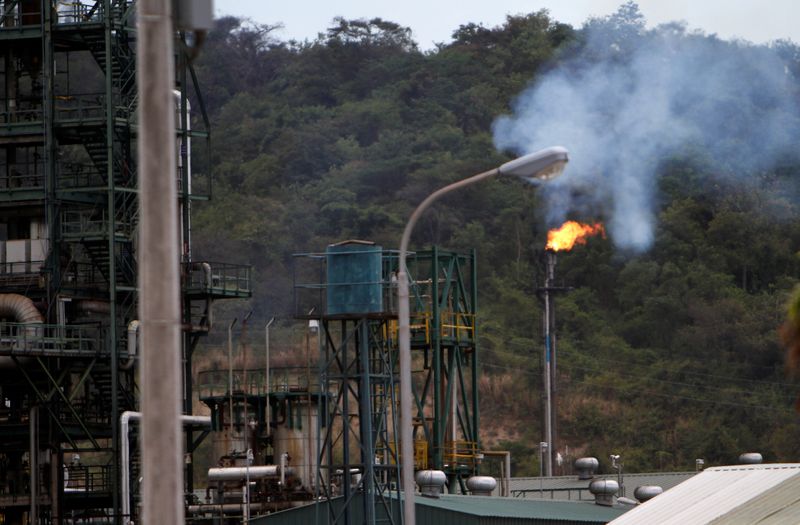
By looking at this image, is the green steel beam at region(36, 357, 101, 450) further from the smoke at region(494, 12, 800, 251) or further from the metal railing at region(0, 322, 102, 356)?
the smoke at region(494, 12, 800, 251)

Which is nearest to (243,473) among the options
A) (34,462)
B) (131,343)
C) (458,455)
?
(458,455)

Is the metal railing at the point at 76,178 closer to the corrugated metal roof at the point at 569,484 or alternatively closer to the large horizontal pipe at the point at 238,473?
the large horizontal pipe at the point at 238,473

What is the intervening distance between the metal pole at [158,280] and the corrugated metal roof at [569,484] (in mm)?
53280

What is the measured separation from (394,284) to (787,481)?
67.4 ft

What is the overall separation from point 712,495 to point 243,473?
30192mm

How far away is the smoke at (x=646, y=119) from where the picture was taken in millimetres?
99438

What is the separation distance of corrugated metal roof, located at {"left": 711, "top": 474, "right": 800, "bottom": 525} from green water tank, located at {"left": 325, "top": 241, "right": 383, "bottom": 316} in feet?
70.9

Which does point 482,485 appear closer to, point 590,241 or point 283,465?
point 283,465

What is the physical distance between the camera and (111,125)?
67.4 m

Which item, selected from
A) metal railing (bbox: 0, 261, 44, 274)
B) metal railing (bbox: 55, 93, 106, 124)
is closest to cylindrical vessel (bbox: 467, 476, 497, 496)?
metal railing (bbox: 55, 93, 106, 124)

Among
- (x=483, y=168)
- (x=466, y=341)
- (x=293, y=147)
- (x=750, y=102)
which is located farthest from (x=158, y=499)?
(x=293, y=147)

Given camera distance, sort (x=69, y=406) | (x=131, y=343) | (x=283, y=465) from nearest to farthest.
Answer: (x=283, y=465), (x=69, y=406), (x=131, y=343)

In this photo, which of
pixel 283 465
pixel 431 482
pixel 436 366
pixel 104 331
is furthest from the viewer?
pixel 104 331

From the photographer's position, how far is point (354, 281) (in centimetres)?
5150
